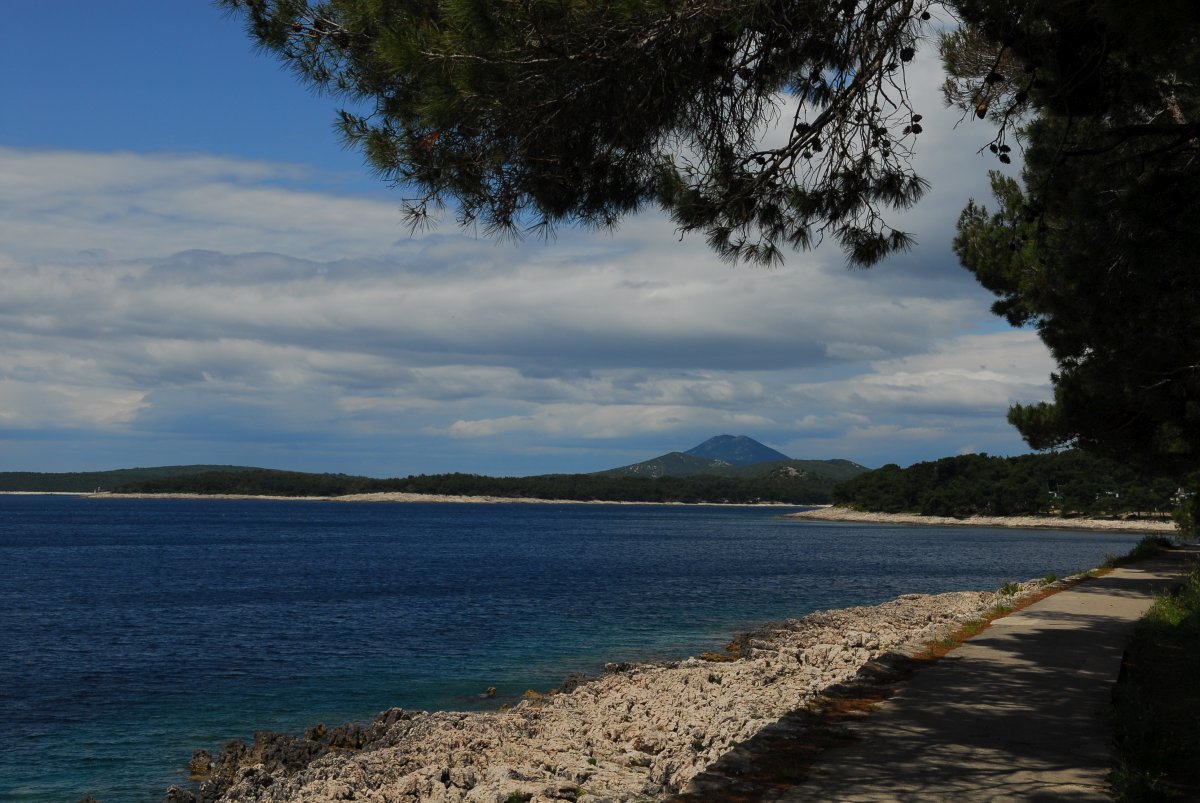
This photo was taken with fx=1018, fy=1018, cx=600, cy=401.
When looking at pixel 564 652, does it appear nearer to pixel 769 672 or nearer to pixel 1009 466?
pixel 769 672

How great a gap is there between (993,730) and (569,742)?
5.08 meters

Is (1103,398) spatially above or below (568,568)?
above

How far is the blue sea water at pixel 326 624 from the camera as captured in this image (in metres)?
17.7

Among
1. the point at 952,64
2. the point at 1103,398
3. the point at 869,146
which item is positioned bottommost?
the point at 1103,398

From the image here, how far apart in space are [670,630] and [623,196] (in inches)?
845

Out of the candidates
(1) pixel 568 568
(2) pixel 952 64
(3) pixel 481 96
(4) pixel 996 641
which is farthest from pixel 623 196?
(1) pixel 568 568

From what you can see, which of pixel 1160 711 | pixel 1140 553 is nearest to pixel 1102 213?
pixel 1160 711

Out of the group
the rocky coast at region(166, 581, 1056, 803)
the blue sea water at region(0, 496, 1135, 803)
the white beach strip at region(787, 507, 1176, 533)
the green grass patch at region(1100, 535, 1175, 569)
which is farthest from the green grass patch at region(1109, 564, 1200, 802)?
the white beach strip at region(787, 507, 1176, 533)

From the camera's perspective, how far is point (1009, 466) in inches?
5679

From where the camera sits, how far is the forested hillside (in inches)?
4719

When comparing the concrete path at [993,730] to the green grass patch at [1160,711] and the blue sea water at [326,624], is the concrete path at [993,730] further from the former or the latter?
the blue sea water at [326,624]

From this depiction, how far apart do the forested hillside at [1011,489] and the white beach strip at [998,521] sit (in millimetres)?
1917

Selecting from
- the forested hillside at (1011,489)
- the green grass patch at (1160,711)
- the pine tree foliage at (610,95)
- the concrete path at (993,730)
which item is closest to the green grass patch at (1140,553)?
the green grass patch at (1160,711)

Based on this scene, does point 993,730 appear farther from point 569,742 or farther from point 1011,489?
point 1011,489
